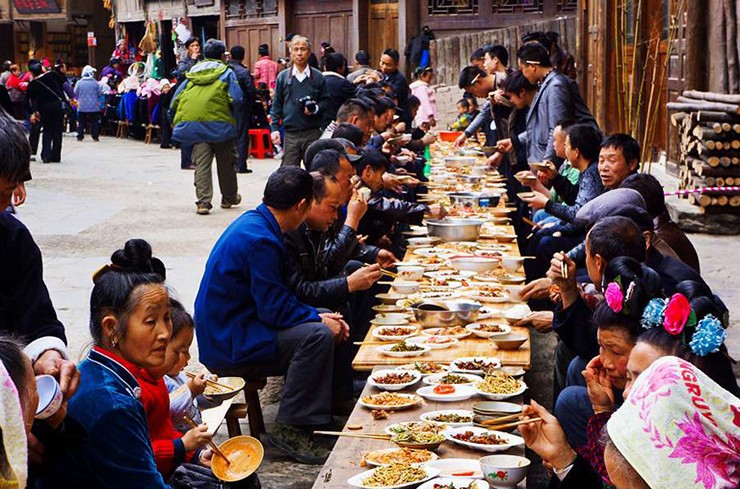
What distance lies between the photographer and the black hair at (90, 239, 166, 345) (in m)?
3.54

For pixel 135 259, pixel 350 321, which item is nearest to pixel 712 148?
pixel 350 321

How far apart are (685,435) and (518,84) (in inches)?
323

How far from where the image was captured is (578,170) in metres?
8.02

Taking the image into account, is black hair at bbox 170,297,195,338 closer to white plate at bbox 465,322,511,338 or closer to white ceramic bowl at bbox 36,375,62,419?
white ceramic bowl at bbox 36,375,62,419

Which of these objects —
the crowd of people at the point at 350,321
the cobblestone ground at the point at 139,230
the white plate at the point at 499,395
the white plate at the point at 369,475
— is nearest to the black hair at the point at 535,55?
the crowd of people at the point at 350,321

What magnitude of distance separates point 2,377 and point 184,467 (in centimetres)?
202

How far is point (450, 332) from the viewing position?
545 cm

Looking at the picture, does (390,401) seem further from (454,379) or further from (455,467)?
(455,467)

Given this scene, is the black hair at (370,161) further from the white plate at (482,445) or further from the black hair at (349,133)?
the white plate at (482,445)

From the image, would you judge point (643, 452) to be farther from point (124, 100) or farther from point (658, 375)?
point (124, 100)

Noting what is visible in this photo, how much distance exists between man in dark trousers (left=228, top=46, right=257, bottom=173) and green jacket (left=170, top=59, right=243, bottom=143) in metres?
2.43

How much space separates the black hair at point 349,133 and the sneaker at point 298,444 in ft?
10.4

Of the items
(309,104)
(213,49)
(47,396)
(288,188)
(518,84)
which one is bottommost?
(47,396)

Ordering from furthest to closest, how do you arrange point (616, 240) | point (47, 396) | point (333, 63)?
point (333, 63) < point (616, 240) < point (47, 396)
